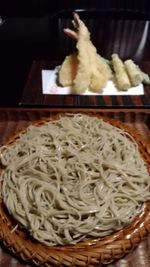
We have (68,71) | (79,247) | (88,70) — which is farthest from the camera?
(68,71)

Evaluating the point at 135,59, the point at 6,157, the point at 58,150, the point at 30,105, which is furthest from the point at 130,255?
the point at 135,59

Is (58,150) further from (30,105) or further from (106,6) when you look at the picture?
(106,6)

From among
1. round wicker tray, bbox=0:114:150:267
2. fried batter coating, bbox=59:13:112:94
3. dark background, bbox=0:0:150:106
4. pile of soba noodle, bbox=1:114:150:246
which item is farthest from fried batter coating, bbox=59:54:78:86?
round wicker tray, bbox=0:114:150:267

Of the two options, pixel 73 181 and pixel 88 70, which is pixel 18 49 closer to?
pixel 88 70

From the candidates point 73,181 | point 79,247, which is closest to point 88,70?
point 73,181

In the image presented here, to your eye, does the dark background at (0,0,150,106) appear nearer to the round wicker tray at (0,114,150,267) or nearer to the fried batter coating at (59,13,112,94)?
the fried batter coating at (59,13,112,94)

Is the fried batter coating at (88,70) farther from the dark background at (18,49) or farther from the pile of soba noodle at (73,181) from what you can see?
the pile of soba noodle at (73,181)

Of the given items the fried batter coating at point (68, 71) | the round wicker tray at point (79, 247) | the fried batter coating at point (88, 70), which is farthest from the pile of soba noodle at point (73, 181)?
the fried batter coating at point (68, 71)
